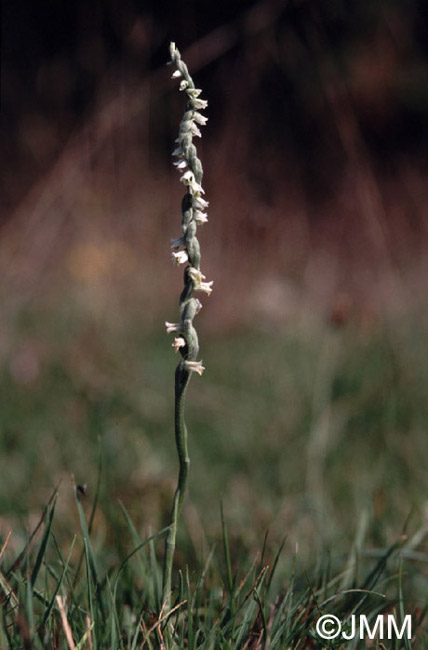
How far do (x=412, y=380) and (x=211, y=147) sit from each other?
4.30 meters

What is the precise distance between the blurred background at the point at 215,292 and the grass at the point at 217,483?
0.01 m

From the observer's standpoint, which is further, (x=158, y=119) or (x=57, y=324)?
(x=158, y=119)

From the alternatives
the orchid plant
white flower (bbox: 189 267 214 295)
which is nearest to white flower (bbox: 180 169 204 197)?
the orchid plant

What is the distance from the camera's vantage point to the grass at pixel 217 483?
1.19 m

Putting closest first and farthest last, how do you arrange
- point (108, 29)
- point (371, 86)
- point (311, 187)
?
point (108, 29), point (311, 187), point (371, 86)

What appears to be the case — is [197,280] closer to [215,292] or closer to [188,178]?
[188,178]

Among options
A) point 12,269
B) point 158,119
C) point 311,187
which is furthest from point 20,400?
point 311,187

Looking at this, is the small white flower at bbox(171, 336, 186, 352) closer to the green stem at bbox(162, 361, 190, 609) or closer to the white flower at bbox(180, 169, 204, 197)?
the green stem at bbox(162, 361, 190, 609)

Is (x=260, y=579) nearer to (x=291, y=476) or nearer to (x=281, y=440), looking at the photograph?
(x=291, y=476)

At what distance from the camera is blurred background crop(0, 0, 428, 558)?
2346mm

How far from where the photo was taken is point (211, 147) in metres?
6.61

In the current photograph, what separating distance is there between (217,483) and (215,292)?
8.14 ft

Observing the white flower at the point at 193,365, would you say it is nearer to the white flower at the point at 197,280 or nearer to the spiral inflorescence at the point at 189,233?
the spiral inflorescence at the point at 189,233

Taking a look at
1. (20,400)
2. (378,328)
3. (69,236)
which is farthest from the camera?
(69,236)
